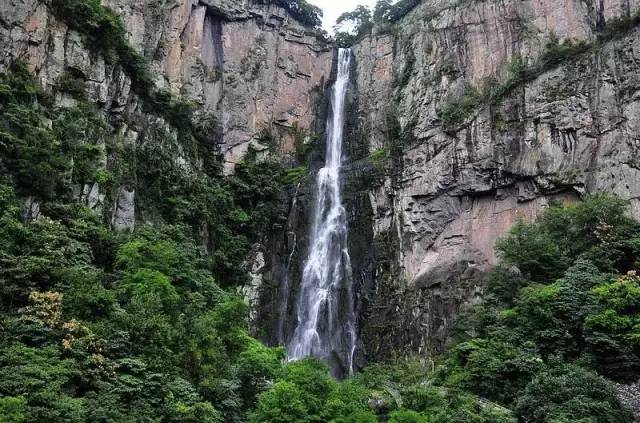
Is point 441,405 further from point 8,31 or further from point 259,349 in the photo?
point 8,31

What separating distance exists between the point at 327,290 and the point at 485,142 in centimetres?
1138

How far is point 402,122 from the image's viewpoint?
37469 mm

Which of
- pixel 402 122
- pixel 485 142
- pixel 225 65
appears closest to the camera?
pixel 485 142

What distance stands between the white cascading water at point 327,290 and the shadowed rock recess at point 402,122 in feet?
1.79

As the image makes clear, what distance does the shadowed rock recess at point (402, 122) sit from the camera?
29203 millimetres

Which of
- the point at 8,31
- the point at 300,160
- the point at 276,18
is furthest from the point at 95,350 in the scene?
the point at 276,18

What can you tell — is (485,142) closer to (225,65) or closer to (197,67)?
(225,65)

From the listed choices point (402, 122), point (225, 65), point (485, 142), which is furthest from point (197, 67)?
point (485, 142)

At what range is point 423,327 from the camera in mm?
30734

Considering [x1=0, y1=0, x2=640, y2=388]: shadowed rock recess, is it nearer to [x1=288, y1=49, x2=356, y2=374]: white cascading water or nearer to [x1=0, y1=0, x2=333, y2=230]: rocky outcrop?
→ [x1=0, y1=0, x2=333, y2=230]: rocky outcrop

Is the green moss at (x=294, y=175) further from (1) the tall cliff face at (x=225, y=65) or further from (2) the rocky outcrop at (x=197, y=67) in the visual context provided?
(1) the tall cliff face at (x=225, y=65)

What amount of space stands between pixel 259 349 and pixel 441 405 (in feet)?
20.6

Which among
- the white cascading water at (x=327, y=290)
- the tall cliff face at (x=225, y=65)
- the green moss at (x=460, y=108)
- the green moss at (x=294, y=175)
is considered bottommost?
the white cascading water at (x=327, y=290)

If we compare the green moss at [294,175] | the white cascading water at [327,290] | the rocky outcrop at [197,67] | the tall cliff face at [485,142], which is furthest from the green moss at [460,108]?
the rocky outcrop at [197,67]
